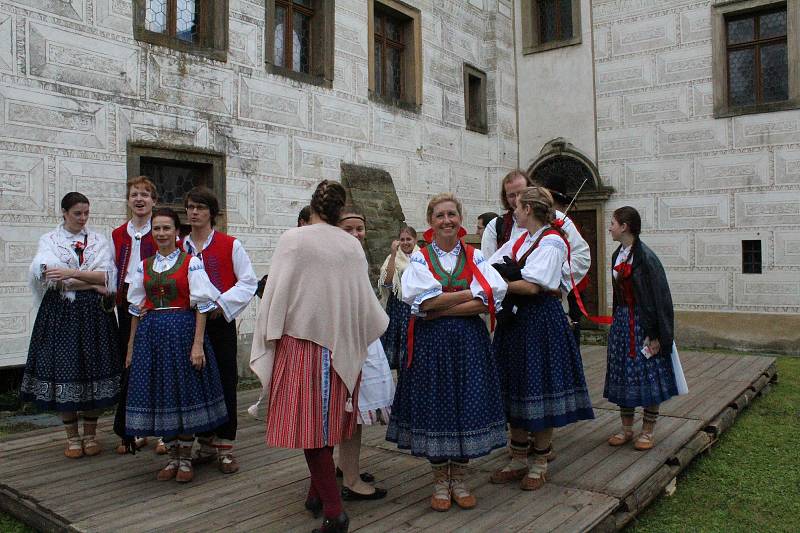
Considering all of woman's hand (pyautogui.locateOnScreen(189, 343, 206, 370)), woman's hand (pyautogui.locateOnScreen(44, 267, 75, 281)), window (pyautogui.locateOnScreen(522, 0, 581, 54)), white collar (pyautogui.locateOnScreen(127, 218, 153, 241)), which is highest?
window (pyautogui.locateOnScreen(522, 0, 581, 54))

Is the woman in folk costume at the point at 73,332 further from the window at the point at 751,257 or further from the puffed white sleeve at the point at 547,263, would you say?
the window at the point at 751,257

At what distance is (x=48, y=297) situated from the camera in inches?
190

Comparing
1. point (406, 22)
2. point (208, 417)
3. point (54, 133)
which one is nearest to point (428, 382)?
point (208, 417)

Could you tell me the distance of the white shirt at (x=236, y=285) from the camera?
172 inches

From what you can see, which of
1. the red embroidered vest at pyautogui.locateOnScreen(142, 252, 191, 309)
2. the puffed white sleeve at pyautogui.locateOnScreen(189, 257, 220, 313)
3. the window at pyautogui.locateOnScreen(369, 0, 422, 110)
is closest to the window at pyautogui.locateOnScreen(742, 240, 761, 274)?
the window at pyautogui.locateOnScreen(369, 0, 422, 110)

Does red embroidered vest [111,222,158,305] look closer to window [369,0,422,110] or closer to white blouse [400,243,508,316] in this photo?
white blouse [400,243,508,316]

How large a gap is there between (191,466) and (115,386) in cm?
105

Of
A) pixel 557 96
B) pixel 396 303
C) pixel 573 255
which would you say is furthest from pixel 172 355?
pixel 557 96

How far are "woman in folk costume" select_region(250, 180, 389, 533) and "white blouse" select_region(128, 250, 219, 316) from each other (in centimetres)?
96

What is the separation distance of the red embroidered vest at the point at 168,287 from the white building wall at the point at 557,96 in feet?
33.8

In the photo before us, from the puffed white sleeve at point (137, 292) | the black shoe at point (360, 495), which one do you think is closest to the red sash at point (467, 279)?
the black shoe at point (360, 495)

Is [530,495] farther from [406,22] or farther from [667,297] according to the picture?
[406,22]

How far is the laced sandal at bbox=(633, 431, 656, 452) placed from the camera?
4812 millimetres

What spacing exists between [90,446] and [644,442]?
406 cm
